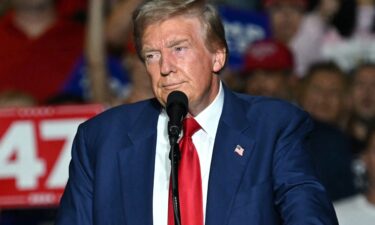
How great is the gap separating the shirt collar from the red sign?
7.20ft

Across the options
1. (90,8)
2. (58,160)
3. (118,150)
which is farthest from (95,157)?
(90,8)

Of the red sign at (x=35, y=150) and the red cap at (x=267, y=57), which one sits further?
the red cap at (x=267, y=57)

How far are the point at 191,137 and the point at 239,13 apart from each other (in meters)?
4.77

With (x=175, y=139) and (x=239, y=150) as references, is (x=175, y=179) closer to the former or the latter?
(x=175, y=139)

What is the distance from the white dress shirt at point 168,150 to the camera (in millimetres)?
3746

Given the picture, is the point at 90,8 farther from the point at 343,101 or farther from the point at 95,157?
the point at 95,157

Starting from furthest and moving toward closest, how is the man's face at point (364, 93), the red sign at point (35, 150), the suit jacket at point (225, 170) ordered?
1. the man's face at point (364, 93)
2. the red sign at point (35, 150)
3. the suit jacket at point (225, 170)

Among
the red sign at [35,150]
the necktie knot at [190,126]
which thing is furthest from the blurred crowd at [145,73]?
the necktie knot at [190,126]

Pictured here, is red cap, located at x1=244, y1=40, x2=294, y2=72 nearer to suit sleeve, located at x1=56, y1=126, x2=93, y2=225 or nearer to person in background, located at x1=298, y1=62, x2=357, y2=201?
person in background, located at x1=298, y1=62, x2=357, y2=201

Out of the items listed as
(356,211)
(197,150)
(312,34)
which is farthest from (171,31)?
(312,34)

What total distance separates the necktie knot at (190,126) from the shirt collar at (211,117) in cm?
2

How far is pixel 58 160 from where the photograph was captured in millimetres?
6121

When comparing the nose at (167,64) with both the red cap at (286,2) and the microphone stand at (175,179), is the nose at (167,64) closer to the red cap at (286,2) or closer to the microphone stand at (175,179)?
the microphone stand at (175,179)

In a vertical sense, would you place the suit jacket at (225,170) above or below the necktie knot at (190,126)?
below
